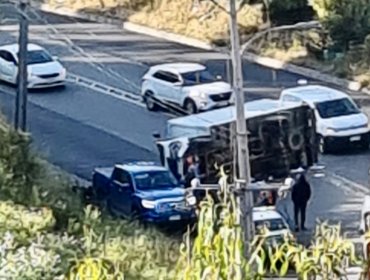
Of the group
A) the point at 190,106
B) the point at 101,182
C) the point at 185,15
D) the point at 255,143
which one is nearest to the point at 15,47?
the point at 190,106

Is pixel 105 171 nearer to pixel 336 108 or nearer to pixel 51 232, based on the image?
pixel 336 108

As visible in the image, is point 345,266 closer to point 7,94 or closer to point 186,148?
point 186,148

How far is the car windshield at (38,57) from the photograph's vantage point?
3047 centimetres

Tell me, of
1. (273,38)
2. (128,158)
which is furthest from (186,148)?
(273,38)

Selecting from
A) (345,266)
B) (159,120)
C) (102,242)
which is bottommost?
(159,120)

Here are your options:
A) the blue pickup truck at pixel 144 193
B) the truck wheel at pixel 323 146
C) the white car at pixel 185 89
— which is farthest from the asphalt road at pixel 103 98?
the blue pickup truck at pixel 144 193

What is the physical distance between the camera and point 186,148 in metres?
22.0

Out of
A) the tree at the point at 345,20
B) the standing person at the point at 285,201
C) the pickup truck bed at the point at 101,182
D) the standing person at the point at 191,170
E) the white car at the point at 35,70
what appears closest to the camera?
the standing person at the point at 285,201

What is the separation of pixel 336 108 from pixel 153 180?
6.17 metres

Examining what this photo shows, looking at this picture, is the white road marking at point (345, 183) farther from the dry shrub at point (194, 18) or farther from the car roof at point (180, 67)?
the dry shrub at point (194, 18)

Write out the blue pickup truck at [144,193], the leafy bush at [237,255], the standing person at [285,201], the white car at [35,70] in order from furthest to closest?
1. the white car at [35,70]
2. the standing person at [285,201]
3. the blue pickup truck at [144,193]
4. the leafy bush at [237,255]

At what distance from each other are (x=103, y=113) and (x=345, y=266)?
79.3 ft

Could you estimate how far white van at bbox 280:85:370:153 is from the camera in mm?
25062

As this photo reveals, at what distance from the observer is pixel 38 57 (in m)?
30.7
